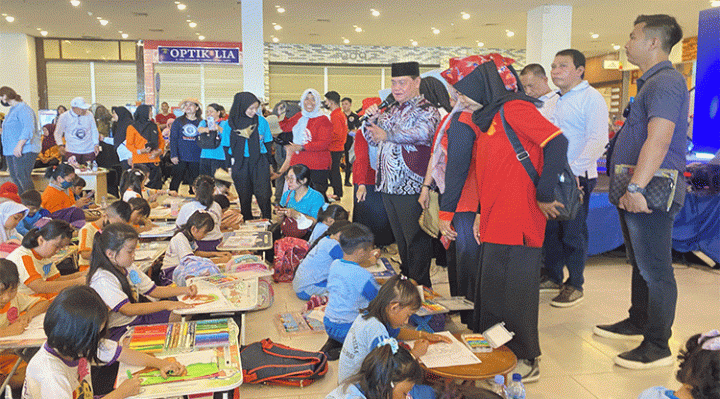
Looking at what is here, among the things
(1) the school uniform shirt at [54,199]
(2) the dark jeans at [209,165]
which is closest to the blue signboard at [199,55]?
(2) the dark jeans at [209,165]

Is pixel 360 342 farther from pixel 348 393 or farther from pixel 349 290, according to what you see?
pixel 349 290

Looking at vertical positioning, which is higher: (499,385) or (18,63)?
(18,63)

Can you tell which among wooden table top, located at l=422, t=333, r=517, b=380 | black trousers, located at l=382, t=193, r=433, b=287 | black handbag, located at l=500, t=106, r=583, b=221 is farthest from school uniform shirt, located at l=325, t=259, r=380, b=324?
black handbag, located at l=500, t=106, r=583, b=221

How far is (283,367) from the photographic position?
3.08 m

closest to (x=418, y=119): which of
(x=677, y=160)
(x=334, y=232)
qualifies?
(x=334, y=232)

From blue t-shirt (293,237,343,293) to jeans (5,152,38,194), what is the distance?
531 cm

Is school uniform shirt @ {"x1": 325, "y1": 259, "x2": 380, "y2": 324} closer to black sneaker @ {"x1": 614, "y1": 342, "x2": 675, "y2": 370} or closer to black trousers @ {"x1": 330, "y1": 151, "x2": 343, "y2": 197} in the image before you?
black sneaker @ {"x1": 614, "y1": 342, "x2": 675, "y2": 370}

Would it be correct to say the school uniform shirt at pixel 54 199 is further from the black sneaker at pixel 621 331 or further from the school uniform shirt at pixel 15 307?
the black sneaker at pixel 621 331

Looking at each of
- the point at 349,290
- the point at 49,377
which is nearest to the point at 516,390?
the point at 349,290

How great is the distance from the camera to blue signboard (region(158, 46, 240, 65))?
1830 centimetres

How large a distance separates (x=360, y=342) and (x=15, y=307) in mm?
1778

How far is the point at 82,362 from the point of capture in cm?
229

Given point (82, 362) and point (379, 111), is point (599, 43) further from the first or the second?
point (82, 362)

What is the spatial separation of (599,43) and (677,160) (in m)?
16.8
